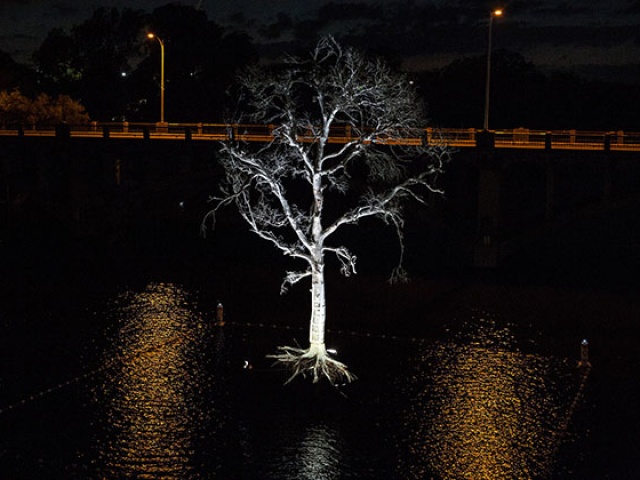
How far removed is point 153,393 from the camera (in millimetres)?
20969

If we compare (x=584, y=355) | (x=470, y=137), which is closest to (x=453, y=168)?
(x=470, y=137)

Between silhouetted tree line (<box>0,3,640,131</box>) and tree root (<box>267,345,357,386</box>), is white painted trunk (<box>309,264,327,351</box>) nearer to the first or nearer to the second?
tree root (<box>267,345,357,386</box>)

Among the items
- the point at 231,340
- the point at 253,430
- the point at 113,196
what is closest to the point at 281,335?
the point at 231,340

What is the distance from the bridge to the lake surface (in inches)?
190

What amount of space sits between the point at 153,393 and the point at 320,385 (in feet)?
14.8

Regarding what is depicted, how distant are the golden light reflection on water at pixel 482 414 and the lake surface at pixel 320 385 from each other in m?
0.06

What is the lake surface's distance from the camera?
17.1m

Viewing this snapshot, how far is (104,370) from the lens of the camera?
22953mm

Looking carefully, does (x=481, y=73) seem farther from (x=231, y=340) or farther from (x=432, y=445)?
(x=432, y=445)

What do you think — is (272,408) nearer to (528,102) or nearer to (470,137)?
(470,137)

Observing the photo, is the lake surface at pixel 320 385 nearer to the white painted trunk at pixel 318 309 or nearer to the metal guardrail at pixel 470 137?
the white painted trunk at pixel 318 309

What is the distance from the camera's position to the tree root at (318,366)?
72.9ft

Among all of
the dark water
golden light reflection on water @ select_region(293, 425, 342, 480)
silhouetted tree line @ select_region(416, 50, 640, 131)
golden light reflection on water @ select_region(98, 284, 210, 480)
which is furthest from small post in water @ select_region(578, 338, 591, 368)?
silhouetted tree line @ select_region(416, 50, 640, 131)

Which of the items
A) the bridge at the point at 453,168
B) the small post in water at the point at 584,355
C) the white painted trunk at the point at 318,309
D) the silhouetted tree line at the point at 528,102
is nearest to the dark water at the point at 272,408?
the small post in water at the point at 584,355
